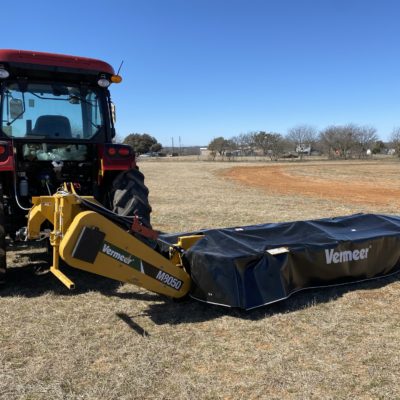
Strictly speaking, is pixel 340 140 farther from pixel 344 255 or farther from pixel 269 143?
pixel 344 255

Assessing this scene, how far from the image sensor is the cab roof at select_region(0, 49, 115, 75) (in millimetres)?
4895

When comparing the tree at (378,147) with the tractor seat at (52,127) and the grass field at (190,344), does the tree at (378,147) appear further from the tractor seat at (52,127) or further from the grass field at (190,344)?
the grass field at (190,344)

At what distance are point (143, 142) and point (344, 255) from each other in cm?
8096

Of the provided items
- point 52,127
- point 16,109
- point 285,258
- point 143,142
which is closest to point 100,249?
point 285,258

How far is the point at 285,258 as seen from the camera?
13.5 feet

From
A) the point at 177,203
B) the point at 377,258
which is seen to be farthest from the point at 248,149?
the point at 377,258

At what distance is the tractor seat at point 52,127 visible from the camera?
211 inches

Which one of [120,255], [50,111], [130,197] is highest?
[50,111]

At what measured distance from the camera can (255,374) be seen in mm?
2988

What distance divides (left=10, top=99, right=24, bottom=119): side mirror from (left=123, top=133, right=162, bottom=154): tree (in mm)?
75305

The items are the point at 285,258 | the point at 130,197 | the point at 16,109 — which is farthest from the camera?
the point at 16,109

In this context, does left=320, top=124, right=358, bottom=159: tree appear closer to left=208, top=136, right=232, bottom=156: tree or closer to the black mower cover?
left=208, top=136, right=232, bottom=156: tree

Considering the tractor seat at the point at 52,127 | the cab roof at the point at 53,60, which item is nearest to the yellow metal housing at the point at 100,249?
the tractor seat at the point at 52,127

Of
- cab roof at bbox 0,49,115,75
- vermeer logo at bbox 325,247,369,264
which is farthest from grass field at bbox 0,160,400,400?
cab roof at bbox 0,49,115,75
